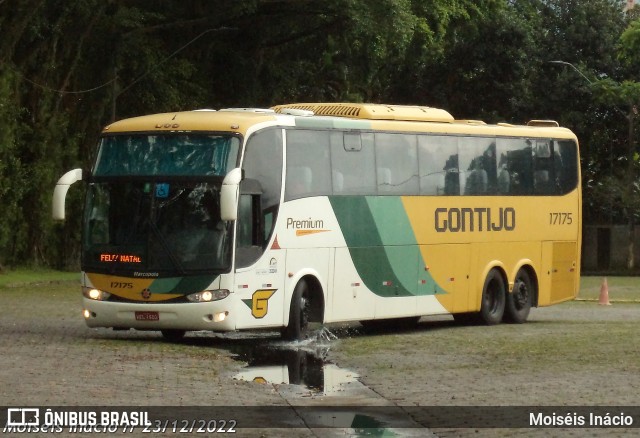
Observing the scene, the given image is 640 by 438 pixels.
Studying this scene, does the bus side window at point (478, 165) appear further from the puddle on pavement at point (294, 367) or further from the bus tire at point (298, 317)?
the puddle on pavement at point (294, 367)

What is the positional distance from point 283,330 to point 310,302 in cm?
96

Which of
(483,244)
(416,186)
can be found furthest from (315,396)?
(483,244)

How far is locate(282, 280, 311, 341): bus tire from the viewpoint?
2100 centimetres

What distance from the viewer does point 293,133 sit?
842 inches

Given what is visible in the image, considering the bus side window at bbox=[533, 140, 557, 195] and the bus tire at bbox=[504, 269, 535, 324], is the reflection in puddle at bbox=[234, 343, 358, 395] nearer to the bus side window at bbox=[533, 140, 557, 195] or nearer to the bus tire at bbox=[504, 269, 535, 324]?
the bus tire at bbox=[504, 269, 535, 324]

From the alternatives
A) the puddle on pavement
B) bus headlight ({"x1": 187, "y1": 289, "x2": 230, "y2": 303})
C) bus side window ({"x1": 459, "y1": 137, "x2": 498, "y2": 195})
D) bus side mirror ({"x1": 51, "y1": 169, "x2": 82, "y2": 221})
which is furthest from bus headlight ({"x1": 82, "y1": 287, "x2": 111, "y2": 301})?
bus side window ({"x1": 459, "y1": 137, "x2": 498, "y2": 195})

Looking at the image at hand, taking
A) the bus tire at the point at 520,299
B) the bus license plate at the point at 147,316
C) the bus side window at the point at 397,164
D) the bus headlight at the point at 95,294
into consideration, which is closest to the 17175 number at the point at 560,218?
the bus tire at the point at 520,299

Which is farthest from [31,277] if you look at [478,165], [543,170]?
[478,165]

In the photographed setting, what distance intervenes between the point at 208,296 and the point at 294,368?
2737 millimetres

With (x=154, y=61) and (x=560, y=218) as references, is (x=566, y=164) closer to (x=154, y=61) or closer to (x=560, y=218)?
(x=560, y=218)

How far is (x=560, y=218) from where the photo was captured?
27859mm

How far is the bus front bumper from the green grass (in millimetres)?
17335

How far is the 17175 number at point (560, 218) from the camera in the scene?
2758cm

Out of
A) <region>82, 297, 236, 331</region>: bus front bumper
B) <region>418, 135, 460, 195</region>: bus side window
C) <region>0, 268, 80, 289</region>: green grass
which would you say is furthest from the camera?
<region>0, 268, 80, 289</region>: green grass
